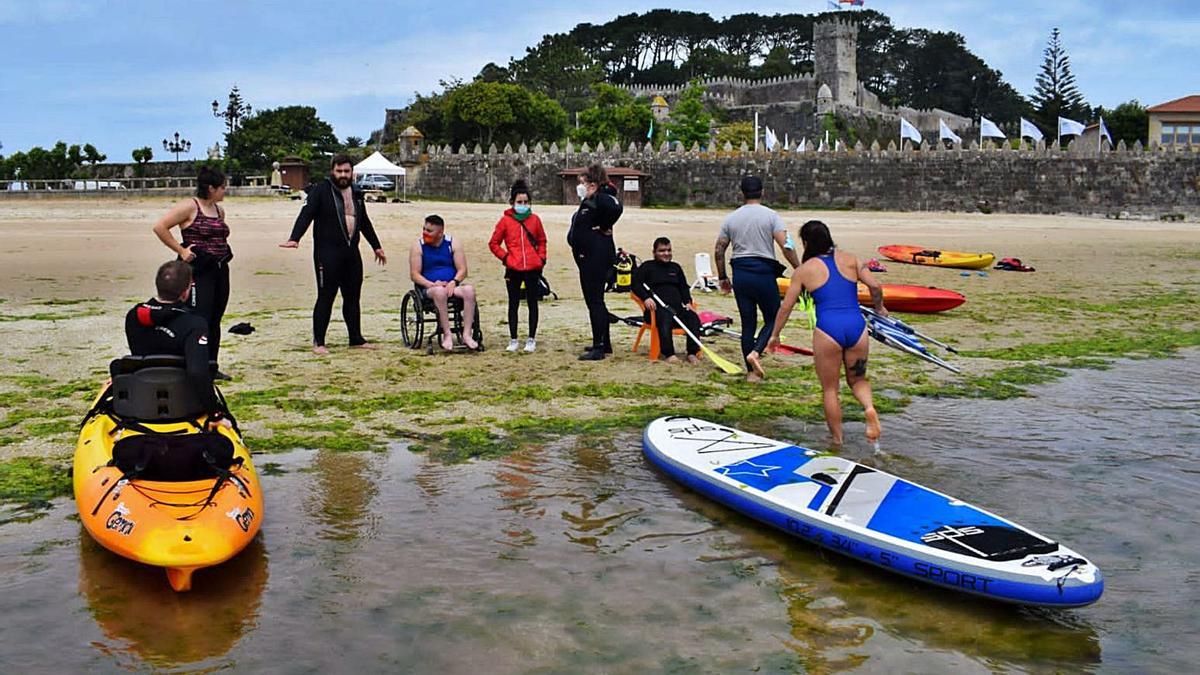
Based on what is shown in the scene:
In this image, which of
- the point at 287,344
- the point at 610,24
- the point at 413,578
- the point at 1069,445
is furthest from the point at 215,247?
the point at 610,24

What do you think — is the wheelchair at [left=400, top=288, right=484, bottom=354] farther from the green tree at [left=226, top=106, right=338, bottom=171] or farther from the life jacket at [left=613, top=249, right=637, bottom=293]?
the green tree at [left=226, top=106, right=338, bottom=171]

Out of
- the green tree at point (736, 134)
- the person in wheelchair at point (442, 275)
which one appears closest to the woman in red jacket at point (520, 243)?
the person in wheelchair at point (442, 275)

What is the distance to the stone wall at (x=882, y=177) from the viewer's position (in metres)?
40.4

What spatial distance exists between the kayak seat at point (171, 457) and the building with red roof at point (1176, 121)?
189 feet

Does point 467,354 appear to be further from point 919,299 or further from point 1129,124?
point 1129,124

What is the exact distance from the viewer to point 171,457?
16.4 ft

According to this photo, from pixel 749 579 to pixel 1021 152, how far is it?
40349mm

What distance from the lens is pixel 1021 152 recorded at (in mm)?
41375

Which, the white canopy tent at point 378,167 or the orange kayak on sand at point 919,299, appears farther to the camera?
the white canopy tent at point 378,167

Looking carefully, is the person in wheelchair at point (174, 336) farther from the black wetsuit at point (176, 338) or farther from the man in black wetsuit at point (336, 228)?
the man in black wetsuit at point (336, 228)

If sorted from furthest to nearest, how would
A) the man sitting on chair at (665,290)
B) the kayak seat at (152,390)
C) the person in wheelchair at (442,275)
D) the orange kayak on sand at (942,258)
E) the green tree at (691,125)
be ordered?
the green tree at (691,125) < the orange kayak on sand at (942,258) < the person in wheelchair at (442,275) < the man sitting on chair at (665,290) < the kayak seat at (152,390)

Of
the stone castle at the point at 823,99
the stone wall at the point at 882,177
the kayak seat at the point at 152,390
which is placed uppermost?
the stone castle at the point at 823,99

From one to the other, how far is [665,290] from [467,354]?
201 centimetres

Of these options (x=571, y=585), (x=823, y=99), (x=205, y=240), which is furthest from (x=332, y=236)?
(x=823, y=99)
